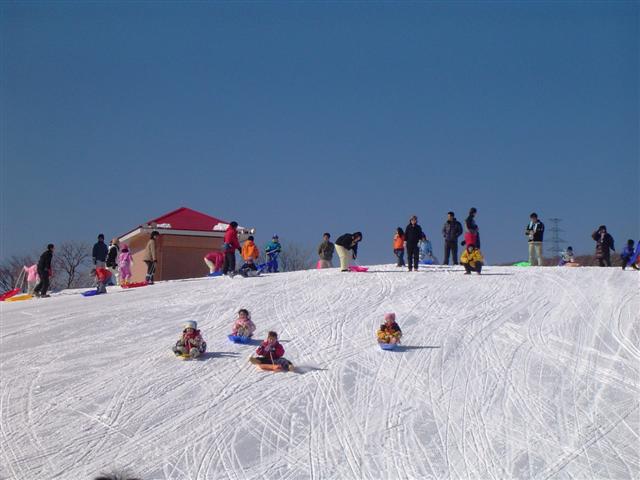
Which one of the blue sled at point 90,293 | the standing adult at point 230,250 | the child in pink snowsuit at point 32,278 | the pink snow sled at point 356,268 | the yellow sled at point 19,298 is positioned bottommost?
the yellow sled at point 19,298

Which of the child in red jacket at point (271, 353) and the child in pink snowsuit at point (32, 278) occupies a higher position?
the child in pink snowsuit at point (32, 278)

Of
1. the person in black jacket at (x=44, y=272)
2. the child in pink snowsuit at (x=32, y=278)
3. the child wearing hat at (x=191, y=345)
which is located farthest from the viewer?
the child in pink snowsuit at (x=32, y=278)

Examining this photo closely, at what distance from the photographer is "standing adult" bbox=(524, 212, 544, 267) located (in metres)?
24.8

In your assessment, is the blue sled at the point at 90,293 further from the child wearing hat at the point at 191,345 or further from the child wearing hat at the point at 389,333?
the child wearing hat at the point at 389,333

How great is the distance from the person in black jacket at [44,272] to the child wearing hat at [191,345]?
11375 mm

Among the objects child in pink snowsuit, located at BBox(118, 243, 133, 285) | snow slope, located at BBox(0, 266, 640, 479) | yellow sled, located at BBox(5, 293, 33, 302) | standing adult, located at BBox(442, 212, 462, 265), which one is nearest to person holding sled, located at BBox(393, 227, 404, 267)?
standing adult, located at BBox(442, 212, 462, 265)

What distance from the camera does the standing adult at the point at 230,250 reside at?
2377 centimetres

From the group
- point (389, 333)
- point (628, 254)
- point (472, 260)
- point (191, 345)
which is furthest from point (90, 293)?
point (628, 254)

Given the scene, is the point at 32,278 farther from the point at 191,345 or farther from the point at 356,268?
the point at 191,345

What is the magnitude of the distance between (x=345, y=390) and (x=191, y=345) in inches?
129

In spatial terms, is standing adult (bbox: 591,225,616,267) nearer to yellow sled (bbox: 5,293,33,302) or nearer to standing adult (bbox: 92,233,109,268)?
standing adult (bbox: 92,233,109,268)

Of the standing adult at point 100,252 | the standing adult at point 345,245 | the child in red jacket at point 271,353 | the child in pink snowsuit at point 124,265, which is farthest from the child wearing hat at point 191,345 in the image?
the standing adult at point 100,252

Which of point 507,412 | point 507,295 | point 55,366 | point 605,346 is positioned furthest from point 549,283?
point 55,366

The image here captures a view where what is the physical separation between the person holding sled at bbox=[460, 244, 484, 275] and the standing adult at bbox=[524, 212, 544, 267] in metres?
3.36
